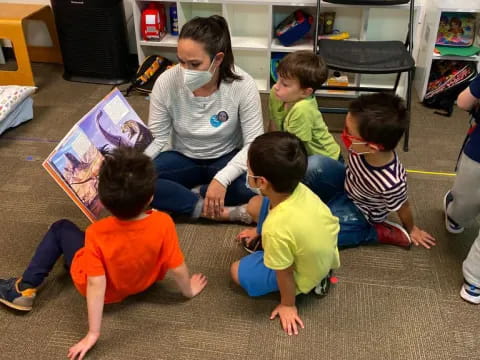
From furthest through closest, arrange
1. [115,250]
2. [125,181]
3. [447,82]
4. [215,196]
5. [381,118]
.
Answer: [447,82]
[215,196]
[381,118]
[115,250]
[125,181]

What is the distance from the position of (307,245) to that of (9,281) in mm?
1040

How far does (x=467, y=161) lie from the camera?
5.63 ft

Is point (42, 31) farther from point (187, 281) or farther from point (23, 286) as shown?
point (187, 281)

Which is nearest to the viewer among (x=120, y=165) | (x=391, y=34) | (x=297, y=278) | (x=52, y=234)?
(x=120, y=165)

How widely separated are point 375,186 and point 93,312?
3.40 ft

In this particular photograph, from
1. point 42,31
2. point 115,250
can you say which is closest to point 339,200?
point 115,250

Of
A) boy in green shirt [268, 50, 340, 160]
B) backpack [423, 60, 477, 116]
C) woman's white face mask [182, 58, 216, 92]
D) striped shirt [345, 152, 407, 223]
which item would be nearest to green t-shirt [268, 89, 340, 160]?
boy in green shirt [268, 50, 340, 160]

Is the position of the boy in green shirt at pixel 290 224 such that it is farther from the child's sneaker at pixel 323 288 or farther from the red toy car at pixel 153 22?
the red toy car at pixel 153 22

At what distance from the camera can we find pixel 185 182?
2.08 metres

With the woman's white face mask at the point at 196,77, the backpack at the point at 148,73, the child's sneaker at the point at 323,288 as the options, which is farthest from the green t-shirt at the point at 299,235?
the backpack at the point at 148,73

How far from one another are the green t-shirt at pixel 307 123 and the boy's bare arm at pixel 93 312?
3.18 ft

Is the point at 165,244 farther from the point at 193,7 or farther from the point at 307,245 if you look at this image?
the point at 193,7

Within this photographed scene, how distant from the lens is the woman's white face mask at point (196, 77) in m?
1.79

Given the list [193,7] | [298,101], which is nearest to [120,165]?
[298,101]
